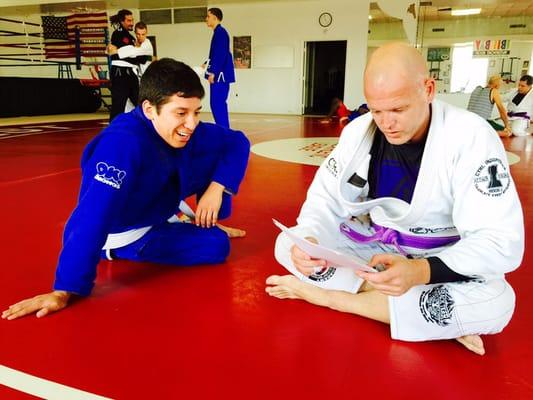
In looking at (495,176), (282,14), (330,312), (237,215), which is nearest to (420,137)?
(495,176)

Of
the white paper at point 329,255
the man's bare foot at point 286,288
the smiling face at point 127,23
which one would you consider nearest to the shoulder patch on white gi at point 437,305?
the white paper at point 329,255

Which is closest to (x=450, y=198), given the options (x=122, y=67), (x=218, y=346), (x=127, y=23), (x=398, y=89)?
(x=398, y=89)

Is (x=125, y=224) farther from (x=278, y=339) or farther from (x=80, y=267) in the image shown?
(x=278, y=339)

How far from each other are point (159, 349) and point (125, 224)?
23.0 inches

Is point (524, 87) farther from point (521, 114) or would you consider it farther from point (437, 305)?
point (437, 305)

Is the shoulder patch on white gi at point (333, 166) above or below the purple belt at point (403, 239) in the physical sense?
above

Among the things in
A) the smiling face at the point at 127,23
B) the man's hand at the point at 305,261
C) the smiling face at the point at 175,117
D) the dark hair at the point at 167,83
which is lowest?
the man's hand at the point at 305,261

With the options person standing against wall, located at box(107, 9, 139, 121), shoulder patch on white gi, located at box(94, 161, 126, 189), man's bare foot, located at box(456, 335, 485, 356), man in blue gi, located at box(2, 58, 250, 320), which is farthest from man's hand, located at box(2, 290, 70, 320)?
person standing against wall, located at box(107, 9, 139, 121)

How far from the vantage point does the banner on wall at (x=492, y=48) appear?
41.4ft

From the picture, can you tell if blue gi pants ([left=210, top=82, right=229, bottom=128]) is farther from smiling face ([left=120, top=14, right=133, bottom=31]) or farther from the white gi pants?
the white gi pants

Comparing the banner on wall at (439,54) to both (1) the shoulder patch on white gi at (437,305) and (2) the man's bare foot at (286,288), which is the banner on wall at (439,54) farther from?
(1) the shoulder patch on white gi at (437,305)

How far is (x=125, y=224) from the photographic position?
1554 mm

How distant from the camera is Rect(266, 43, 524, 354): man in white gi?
100cm

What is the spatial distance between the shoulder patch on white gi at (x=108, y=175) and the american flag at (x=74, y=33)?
A: 10.2 metres
